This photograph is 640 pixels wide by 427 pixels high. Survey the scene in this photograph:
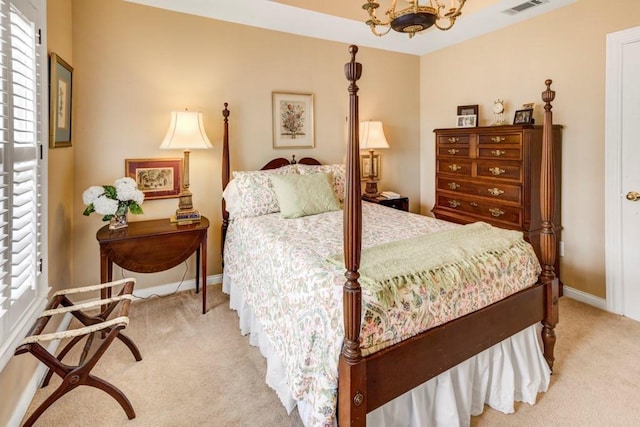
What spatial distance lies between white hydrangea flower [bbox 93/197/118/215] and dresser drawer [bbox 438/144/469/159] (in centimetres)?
318

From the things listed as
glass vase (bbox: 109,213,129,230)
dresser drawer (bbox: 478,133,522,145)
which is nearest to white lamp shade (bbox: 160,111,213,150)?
glass vase (bbox: 109,213,129,230)

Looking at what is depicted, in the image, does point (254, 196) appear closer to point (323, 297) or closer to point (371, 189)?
point (371, 189)

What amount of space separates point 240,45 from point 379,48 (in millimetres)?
1739

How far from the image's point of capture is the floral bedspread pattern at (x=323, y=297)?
143 centimetres

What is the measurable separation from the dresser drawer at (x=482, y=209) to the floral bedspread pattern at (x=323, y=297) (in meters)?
1.08

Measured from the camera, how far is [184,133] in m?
2.97

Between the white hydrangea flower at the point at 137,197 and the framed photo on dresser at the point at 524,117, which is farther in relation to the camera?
the framed photo on dresser at the point at 524,117

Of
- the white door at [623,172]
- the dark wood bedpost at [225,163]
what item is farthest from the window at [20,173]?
the white door at [623,172]

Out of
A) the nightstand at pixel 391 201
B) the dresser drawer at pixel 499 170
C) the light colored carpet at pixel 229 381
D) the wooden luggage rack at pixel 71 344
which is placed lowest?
the light colored carpet at pixel 229 381

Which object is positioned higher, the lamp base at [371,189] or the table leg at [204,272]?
the lamp base at [371,189]

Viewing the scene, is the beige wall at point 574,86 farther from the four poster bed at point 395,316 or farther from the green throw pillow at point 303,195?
the green throw pillow at point 303,195

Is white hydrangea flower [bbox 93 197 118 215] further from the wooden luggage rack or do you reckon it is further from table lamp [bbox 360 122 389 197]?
table lamp [bbox 360 122 389 197]

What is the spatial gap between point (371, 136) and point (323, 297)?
2.81m

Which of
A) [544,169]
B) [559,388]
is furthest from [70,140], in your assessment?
[559,388]
